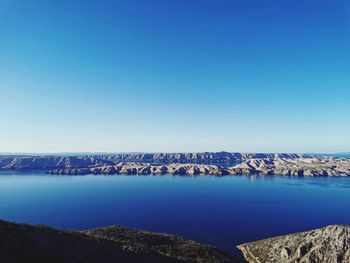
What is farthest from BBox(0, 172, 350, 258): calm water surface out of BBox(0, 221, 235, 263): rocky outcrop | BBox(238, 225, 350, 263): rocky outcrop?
BBox(0, 221, 235, 263): rocky outcrop

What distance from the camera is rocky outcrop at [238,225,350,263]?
73062mm

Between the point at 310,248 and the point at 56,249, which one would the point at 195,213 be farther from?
the point at 56,249

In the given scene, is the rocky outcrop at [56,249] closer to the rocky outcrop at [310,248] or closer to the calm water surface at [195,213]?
the rocky outcrop at [310,248]

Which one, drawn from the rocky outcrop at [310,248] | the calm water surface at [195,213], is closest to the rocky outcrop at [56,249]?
the rocky outcrop at [310,248]

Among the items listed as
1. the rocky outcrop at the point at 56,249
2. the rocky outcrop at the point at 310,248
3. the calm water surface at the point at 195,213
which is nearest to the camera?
the rocky outcrop at the point at 56,249

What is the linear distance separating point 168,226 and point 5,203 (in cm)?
10706

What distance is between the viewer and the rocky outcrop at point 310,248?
240 ft

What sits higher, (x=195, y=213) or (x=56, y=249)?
(x=56, y=249)

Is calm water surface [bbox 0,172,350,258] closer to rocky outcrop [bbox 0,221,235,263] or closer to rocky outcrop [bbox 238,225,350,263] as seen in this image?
rocky outcrop [bbox 238,225,350,263]

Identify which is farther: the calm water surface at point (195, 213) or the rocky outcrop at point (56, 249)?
the calm water surface at point (195, 213)

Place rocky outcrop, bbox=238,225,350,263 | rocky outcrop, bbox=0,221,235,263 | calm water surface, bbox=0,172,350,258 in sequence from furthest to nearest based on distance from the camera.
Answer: calm water surface, bbox=0,172,350,258
rocky outcrop, bbox=238,225,350,263
rocky outcrop, bbox=0,221,235,263

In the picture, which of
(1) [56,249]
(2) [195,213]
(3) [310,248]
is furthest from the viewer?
(2) [195,213]

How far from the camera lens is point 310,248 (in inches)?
3051

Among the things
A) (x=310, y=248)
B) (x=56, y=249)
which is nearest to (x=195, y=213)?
(x=310, y=248)
